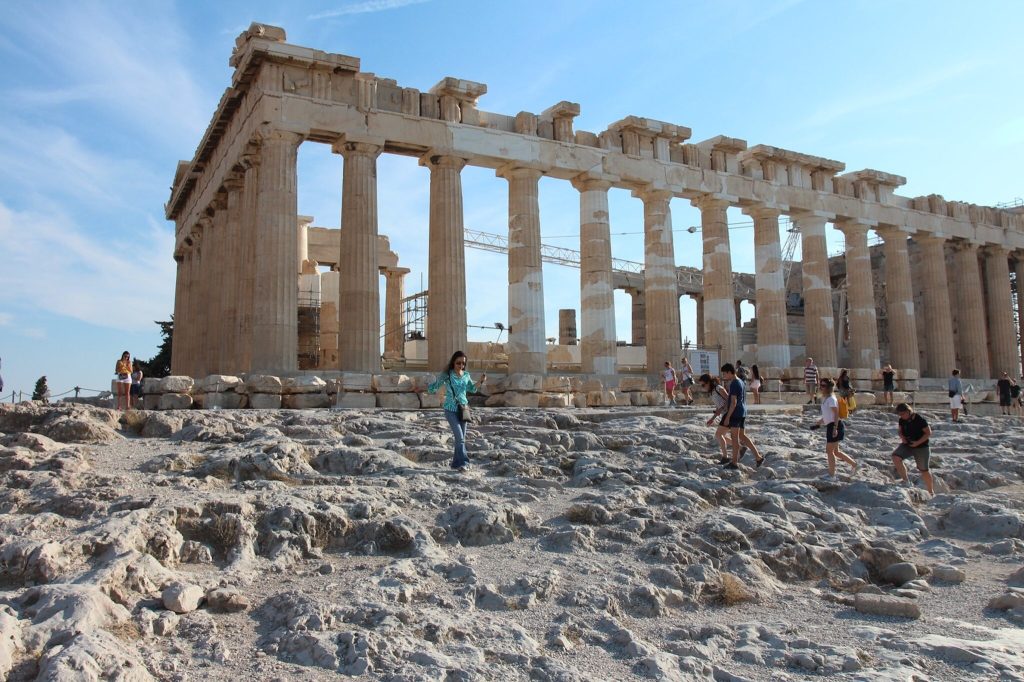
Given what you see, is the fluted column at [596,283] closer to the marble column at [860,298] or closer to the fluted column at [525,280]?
the fluted column at [525,280]

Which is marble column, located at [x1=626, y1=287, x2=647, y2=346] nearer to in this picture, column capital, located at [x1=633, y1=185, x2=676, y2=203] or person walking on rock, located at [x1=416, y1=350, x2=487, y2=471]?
column capital, located at [x1=633, y1=185, x2=676, y2=203]

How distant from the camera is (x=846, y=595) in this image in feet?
24.8

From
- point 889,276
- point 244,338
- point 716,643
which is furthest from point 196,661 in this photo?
point 889,276

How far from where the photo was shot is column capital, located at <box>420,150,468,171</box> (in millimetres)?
24125

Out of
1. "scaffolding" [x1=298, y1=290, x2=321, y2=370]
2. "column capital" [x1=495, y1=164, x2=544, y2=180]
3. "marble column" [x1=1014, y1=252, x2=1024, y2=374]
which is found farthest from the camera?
"marble column" [x1=1014, y1=252, x2=1024, y2=374]

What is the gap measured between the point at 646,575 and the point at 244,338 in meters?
18.0

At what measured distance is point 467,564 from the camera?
733cm

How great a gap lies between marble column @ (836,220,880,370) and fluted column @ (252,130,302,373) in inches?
815

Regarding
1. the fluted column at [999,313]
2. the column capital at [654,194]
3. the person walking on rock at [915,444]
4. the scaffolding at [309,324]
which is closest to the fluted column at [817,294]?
the column capital at [654,194]

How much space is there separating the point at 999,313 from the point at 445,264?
25767 mm

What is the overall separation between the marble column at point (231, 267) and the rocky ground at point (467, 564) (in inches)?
494

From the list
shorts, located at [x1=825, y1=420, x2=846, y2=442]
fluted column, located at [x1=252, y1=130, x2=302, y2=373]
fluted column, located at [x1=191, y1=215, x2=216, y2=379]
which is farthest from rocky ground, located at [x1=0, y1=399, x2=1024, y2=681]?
fluted column, located at [x1=191, y1=215, x2=216, y2=379]

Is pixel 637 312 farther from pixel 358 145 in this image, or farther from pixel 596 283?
pixel 358 145

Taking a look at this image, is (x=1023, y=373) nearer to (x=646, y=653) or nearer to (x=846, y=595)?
(x=846, y=595)
